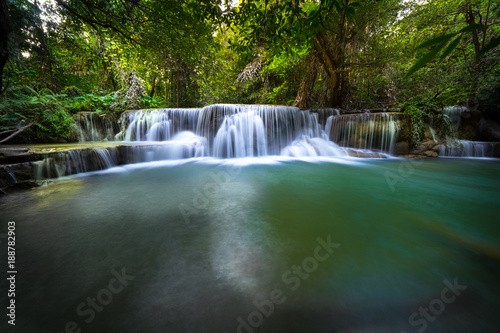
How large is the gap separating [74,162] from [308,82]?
10.5 metres

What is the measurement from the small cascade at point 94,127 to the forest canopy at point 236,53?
0.72 metres

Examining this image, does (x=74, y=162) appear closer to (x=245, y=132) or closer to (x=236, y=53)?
(x=236, y=53)

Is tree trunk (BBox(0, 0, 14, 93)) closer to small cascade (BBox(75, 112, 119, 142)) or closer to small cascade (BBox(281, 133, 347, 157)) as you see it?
small cascade (BBox(75, 112, 119, 142))

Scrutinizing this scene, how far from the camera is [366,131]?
791 cm

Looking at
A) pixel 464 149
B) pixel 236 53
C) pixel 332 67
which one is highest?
pixel 332 67

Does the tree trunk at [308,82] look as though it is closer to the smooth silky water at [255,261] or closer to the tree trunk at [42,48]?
the smooth silky water at [255,261]

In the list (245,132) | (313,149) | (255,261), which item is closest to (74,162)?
(255,261)

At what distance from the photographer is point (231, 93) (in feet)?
44.2

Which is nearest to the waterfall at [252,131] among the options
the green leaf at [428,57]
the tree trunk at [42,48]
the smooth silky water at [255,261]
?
the tree trunk at [42,48]

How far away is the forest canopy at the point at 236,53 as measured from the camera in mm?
3154

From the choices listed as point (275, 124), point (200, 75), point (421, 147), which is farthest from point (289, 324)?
point (421, 147)

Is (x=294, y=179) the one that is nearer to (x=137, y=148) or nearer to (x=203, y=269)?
(x=203, y=269)

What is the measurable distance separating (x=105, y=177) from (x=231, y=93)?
34.3ft

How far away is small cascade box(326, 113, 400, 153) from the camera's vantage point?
24.8 feet
